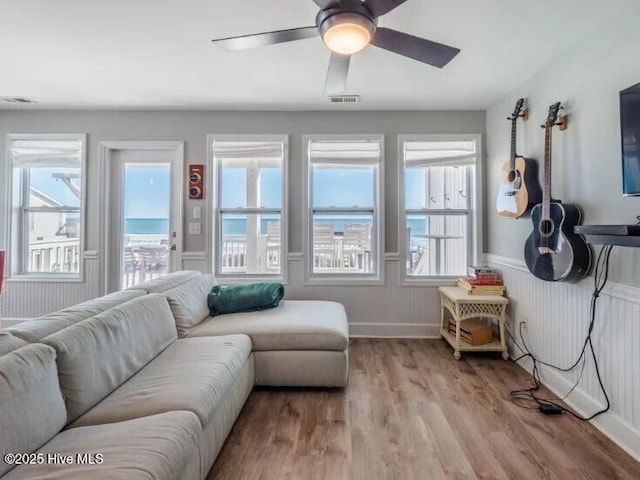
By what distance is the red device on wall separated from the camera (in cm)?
373

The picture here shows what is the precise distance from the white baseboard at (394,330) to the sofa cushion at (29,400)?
278 centimetres

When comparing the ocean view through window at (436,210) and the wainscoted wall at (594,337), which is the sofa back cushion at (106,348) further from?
the wainscoted wall at (594,337)

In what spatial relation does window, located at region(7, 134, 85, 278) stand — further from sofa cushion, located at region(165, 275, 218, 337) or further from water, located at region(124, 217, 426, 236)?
sofa cushion, located at region(165, 275, 218, 337)

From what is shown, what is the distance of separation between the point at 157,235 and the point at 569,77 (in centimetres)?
405

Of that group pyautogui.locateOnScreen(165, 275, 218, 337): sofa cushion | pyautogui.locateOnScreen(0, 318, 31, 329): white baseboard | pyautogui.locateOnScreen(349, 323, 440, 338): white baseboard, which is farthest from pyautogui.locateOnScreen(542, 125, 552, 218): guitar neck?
pyautogui.locateOnScreen(0, 318, 31, 329): white baseboard

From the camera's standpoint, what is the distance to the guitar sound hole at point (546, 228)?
2.32 metres

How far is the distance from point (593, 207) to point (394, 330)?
2159 millimetres

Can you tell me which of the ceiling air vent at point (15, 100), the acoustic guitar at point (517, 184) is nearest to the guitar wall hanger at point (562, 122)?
the acoustic guitar at point (517, 184)

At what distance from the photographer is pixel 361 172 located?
3.78m

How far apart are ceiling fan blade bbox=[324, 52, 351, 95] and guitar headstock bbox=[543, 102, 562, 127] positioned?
1.52 metres

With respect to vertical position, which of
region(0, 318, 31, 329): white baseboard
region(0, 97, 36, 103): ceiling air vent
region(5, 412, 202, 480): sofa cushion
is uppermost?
region(0, 97, 36, 103): ceiling air vent

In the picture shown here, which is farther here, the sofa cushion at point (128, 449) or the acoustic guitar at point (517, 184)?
the acoustic guitar at point (517, 184)

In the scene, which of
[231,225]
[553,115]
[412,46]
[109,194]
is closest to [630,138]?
[553,115]

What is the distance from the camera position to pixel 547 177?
240cm
